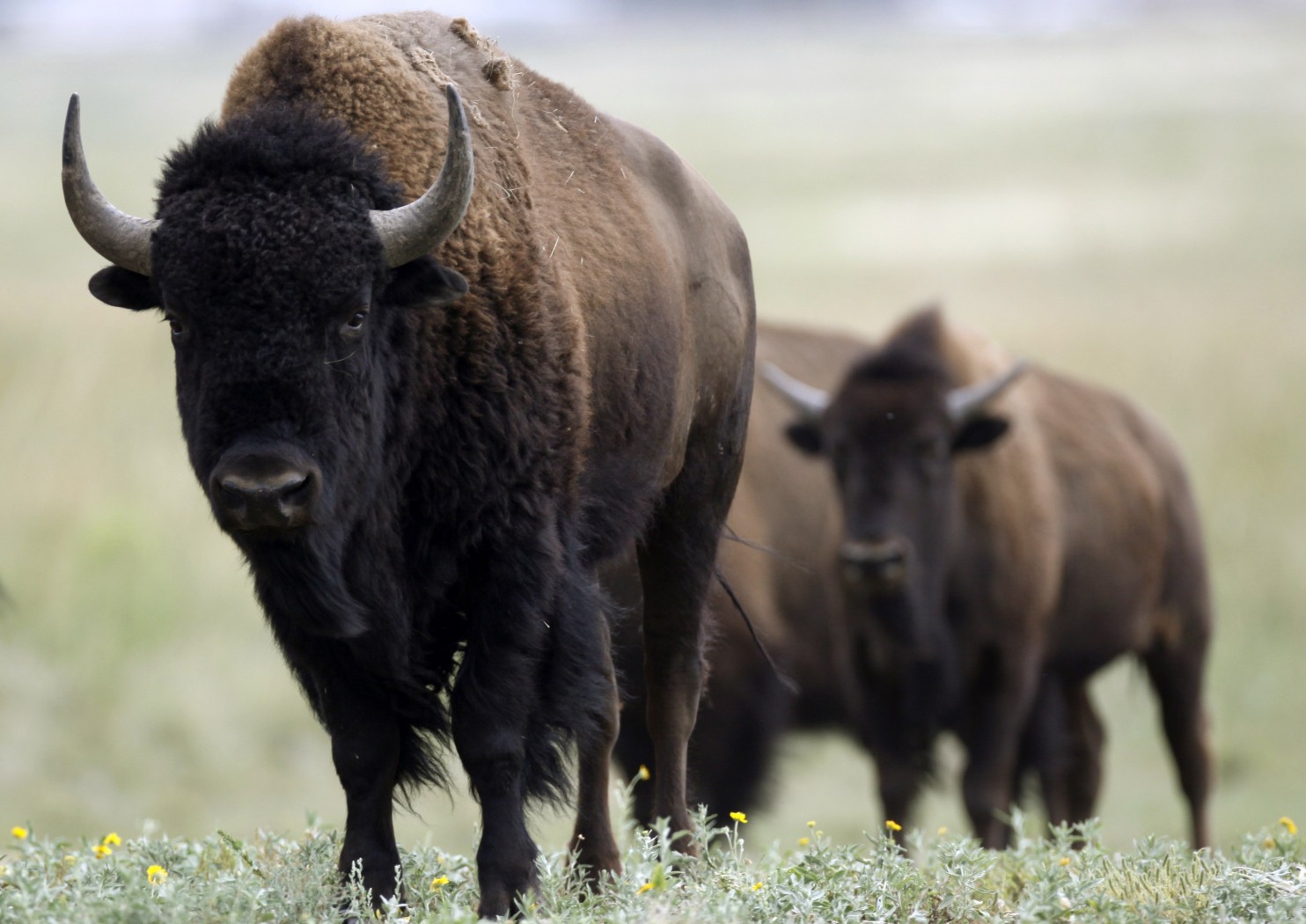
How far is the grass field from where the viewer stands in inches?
553

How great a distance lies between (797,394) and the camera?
10617mm

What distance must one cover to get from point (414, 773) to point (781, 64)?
6302cm

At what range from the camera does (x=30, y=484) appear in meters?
16.7

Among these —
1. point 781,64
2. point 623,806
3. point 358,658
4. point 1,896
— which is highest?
point 358,658

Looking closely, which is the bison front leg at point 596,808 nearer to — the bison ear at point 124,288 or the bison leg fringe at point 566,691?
the bison leg fringe at point 566,691

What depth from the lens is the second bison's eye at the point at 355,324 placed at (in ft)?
13.8

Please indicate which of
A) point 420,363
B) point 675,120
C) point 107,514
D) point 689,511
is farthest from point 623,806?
point 675,120

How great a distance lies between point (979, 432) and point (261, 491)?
Answer: 6.74m

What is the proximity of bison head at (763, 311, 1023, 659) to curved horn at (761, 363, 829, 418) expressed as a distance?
21 centimetres

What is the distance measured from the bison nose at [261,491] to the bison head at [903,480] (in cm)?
595

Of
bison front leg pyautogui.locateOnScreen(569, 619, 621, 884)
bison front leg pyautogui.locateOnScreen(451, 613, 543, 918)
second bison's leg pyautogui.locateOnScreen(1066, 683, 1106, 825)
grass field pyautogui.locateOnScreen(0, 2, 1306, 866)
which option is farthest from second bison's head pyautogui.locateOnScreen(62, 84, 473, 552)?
second bison's leg pyautogui.locateOnScreen(1066, 683, 1106, 825)

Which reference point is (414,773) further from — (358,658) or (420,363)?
(420,363)

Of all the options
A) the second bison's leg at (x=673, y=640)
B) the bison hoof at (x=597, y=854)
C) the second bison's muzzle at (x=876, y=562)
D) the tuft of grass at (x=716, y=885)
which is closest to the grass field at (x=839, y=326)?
the bison hoof at (x=597, y=854)

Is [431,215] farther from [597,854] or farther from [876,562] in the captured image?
[876,562]
